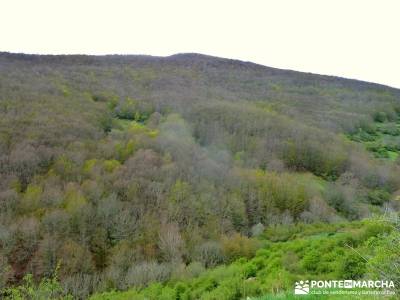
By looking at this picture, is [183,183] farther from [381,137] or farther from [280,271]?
[381,137]

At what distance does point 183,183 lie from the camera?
192ft

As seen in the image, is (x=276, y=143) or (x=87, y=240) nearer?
(x=87, y=240)

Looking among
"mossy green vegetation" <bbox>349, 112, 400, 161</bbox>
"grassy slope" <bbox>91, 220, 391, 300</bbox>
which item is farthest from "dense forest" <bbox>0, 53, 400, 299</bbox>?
"mossy green vegetation" <bbox>349, 112, 400, 161</bbox>

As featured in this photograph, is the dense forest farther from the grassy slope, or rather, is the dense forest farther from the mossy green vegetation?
the mossy green vegetation

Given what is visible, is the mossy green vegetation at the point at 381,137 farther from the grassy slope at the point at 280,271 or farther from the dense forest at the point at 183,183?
the grassy slope at the point at 280,271

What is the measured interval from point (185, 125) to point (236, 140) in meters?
10.8

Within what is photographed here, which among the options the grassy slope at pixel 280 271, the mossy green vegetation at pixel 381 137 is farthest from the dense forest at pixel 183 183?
the mossy green vegetation at pixel 381 137

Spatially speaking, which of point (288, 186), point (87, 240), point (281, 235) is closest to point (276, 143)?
point (288, 186)

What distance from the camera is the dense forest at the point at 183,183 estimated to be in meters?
30.6

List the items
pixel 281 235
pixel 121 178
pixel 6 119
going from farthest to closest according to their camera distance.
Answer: pixel 6 119 < pixel 121 178 < pixel 281 235

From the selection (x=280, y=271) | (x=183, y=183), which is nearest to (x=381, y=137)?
(x=183, y=183)

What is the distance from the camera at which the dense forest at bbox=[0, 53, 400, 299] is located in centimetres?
3058

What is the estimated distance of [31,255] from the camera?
42.4m

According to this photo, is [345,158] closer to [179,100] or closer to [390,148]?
[390,148]
